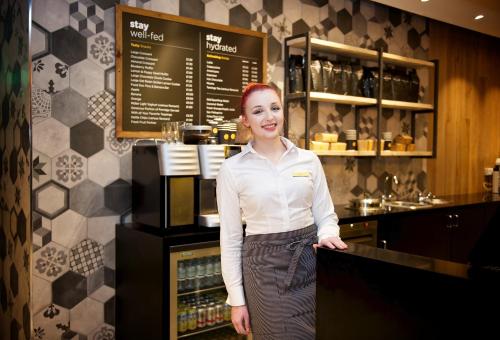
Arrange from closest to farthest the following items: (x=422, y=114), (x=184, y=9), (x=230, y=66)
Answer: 1. (x=184, y=9)
2. (x=230, y=66)
3. (x=422, y=114)

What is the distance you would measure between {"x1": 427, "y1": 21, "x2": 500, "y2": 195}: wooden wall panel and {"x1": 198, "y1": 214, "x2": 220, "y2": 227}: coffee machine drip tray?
3.14 meters

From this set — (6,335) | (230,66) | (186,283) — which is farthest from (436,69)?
(6,335)

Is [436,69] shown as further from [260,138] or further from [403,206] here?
[260,138]

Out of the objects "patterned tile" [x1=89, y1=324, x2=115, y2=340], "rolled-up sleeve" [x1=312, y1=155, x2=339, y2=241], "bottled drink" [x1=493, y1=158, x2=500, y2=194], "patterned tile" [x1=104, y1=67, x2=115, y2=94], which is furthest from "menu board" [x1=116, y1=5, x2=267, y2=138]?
"bottled drink" [x1=493, y1=158, x2=500, y2=194]

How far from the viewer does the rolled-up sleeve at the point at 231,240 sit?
1.82 m

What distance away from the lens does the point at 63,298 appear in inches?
109

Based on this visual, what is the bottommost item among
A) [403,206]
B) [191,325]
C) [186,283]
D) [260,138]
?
[191,325]

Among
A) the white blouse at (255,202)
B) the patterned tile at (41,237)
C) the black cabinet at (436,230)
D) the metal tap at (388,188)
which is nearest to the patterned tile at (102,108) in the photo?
the patterned tile at (41,237)

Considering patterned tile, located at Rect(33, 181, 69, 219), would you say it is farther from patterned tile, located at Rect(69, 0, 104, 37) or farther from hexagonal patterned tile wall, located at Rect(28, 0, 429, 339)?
patterned tile, located at Rect(69, 0, 104, 37)

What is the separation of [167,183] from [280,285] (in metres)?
1.08

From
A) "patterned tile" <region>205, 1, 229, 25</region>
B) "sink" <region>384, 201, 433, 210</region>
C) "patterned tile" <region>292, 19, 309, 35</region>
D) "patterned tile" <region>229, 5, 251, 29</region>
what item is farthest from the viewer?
"sink" <region>384, 201, 433, 210</region>

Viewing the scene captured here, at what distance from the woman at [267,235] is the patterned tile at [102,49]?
4.44 ft

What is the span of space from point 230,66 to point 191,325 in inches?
70.8

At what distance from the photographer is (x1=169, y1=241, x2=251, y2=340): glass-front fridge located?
2.55m
